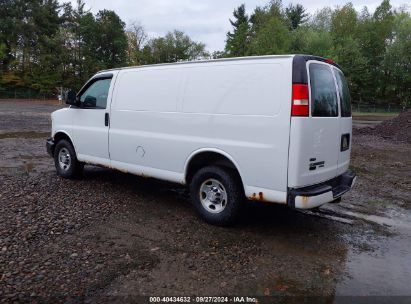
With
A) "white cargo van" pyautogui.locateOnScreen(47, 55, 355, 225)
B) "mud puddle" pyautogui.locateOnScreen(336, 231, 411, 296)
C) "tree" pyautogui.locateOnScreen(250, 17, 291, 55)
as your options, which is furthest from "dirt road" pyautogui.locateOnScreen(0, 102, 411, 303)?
"tree" pyautogui.locateOnScreen(250, 17, 291, 55)

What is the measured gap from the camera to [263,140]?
4.70 metres

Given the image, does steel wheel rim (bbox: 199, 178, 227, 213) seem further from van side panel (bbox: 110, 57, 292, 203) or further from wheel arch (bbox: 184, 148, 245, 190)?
van side panel (bbox: 110, 57, 292, 203)

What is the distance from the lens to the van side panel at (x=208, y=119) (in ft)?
15.2

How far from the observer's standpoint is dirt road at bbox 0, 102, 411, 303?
373cm

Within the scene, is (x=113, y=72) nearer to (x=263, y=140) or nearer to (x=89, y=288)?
(x=263, y=140)

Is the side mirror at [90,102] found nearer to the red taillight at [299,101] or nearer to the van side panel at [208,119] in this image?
the van side panel at [208,119]

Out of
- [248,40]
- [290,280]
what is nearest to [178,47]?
[248,40]

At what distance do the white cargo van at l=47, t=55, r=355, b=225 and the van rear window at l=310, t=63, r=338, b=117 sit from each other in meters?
0.01

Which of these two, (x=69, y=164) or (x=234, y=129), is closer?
(x=234, y=129)

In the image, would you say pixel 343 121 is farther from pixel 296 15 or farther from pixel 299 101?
pixel 296 15

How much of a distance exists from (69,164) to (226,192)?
150 inches

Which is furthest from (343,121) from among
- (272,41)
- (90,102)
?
(272,41)

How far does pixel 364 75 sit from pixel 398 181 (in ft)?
177

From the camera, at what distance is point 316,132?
15.4ft
